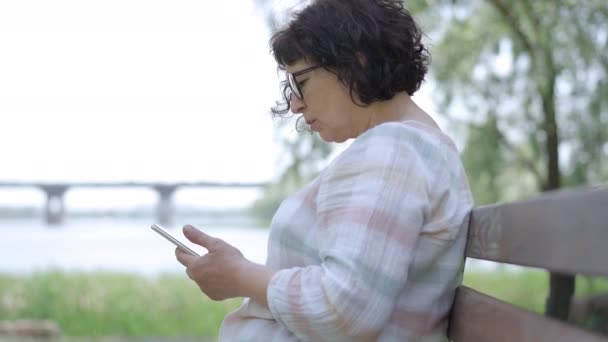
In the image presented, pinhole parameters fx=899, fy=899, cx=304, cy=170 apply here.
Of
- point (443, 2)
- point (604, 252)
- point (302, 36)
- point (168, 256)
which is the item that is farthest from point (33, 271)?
point (604, 252)

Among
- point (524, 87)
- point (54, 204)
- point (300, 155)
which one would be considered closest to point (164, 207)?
point (54, 204)

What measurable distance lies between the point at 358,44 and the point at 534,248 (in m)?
0.50

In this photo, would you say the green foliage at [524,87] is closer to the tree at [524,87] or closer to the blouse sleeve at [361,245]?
the tree at [524,87]

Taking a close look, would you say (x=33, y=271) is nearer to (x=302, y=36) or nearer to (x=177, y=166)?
(x=177, y=166)

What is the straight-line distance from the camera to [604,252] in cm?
75

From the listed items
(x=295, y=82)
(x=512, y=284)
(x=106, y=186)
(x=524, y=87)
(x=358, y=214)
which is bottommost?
(x=512, y=284)

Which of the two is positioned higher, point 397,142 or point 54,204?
point 397,142

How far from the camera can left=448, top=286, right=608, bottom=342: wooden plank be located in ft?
2.91

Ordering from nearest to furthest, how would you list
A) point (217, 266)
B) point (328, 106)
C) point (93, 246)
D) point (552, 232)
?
point (552, 232)
point (217, 266)
point (328, 106)
point (93, 246)

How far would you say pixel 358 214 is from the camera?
1125 millimetres

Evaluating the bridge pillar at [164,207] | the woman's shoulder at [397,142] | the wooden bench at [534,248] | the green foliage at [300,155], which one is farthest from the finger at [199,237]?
the bridge pillar at [164,207]

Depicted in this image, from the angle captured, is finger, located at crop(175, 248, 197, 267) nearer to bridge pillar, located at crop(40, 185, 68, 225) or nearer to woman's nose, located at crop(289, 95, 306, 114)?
woman's nose, located at crop(289, 95, 306, 114)

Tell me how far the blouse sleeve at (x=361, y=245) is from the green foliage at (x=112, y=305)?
680cm

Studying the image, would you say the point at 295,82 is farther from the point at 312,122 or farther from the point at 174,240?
the point at 174,240
